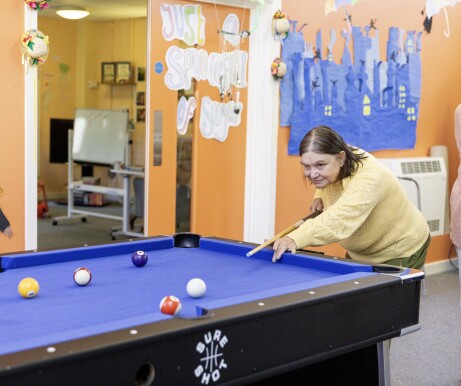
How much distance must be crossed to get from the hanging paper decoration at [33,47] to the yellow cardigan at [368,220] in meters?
1.58

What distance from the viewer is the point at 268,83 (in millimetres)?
4891

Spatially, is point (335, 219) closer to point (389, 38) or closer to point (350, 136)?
point (350, 136)

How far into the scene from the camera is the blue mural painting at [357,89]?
16.6 ft

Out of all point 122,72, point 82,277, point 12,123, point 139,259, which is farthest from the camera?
point 122,72

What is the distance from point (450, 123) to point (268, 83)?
219 centimetres

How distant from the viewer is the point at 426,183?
5.89 meters

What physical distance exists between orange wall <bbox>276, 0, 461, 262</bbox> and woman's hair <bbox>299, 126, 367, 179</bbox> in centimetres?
199

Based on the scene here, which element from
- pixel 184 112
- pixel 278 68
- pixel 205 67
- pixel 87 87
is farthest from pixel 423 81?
pixel 87 87

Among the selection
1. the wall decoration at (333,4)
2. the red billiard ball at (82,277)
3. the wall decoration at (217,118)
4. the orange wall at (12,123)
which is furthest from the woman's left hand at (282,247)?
the wall decoration at (333,4)

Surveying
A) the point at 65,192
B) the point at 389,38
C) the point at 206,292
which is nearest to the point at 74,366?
the point at 206,292

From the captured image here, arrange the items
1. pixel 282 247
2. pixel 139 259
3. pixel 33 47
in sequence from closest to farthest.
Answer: pixel 139 259
pixel 282 247
pixel 33 47

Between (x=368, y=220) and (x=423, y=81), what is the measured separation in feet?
10.6

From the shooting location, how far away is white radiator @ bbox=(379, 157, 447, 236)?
18.8 ft

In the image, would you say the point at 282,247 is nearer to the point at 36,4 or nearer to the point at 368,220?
the point at 368,220
